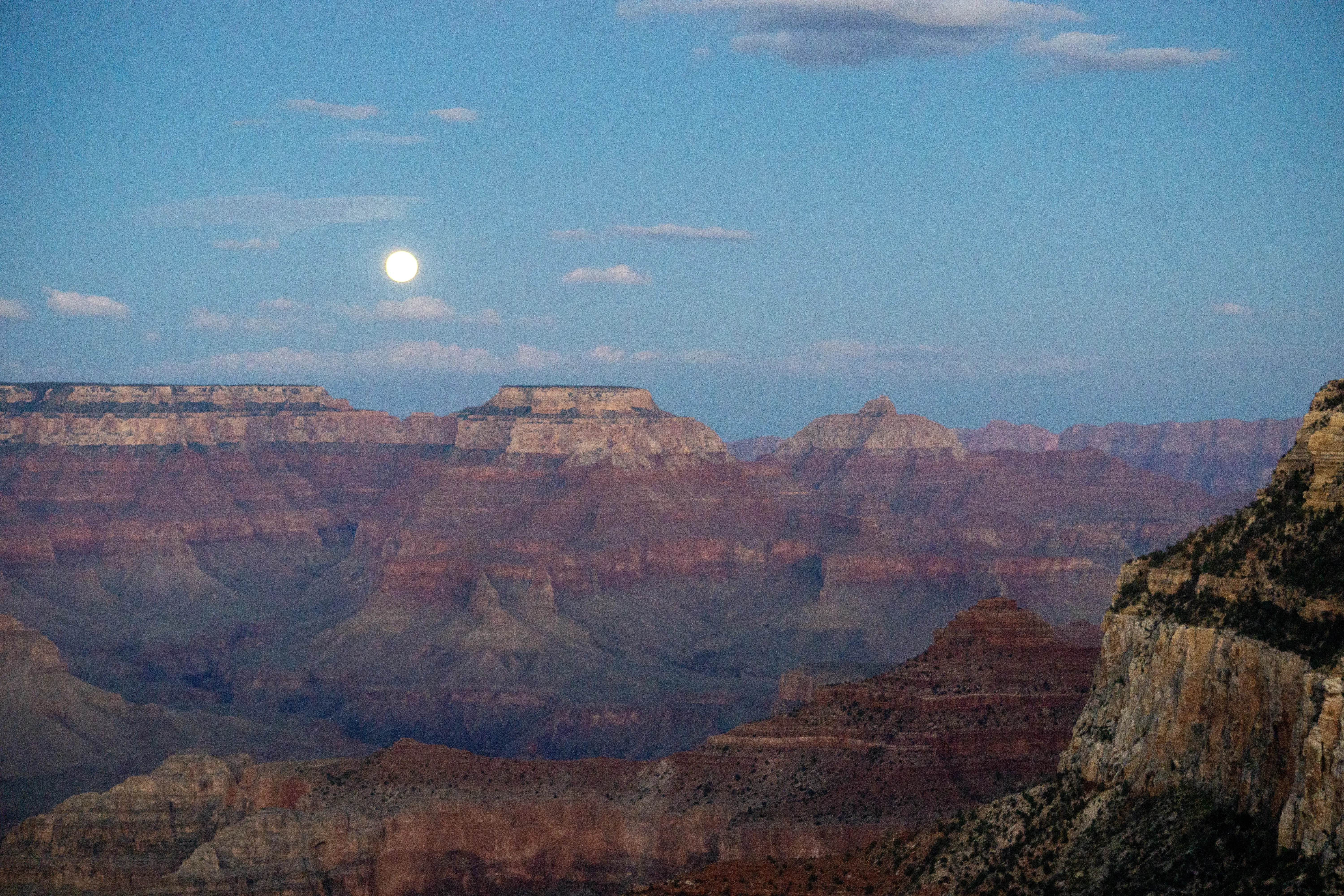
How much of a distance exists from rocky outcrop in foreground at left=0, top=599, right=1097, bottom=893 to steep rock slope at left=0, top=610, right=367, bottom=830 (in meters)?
35.7

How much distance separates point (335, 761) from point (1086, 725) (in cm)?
5916

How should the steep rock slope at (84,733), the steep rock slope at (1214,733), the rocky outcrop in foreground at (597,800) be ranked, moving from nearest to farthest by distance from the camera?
the steep rock slope at (1214,733)
the rocky outcrop in foreground at (597,800)
the steep rock slope at (84,733)

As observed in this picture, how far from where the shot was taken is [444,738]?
170125 millimetres

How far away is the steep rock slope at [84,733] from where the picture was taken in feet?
465

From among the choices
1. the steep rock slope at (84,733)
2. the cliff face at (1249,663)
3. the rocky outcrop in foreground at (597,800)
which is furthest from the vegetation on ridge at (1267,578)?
the steep rock slope at (84,733)

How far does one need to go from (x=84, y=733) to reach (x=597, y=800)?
68.2 meters

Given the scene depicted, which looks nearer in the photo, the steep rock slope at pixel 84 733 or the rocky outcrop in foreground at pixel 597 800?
the rocky outcrop in foreground at pixel 597 800

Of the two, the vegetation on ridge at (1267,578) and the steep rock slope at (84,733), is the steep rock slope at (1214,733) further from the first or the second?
the steep rock slope at (84,733)

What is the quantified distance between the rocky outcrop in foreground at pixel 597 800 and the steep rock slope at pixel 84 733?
35704 millimetres

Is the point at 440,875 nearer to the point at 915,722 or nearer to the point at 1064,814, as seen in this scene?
the point at 915,722

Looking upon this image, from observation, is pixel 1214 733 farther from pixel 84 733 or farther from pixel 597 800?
pixel 84 733

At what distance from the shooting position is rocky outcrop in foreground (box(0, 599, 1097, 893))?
8175cm

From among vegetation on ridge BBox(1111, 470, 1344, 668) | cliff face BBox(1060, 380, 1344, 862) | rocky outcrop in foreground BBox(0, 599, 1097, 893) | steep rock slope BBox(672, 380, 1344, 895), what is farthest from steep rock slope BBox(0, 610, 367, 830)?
vegetation on ridge BBox(1111, 470, 1344, 668)

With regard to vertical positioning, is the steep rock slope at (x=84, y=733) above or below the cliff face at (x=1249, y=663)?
below
